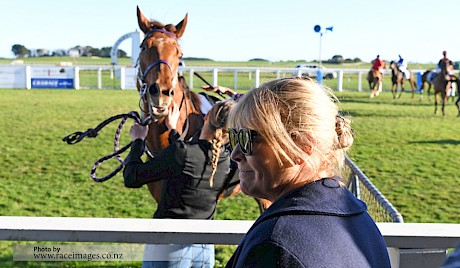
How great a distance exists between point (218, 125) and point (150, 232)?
1.26 metres

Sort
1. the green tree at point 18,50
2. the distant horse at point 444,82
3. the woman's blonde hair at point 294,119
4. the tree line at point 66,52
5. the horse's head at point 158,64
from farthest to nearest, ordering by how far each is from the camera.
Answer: the green tree at point 18,50 < the tree line at point 66,52 < the distant horse at point 444,82 < the horse's head at point 158,64 < the woman's blonde hair at point 294,119

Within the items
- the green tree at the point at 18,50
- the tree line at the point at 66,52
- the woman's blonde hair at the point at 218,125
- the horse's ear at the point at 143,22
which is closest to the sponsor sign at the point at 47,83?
the horse's ear at the point at 143,22

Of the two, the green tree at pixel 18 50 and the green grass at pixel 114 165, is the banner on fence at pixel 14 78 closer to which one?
the green grass at pixel 114 165

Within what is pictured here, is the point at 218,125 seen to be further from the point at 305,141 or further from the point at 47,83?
the point at 47,83

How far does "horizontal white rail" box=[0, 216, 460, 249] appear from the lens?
1811 millimetres

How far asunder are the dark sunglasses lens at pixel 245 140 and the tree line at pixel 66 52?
299 ft

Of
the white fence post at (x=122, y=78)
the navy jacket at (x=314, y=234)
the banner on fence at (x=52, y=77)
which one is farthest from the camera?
the white fence post at (x=122, y=78)

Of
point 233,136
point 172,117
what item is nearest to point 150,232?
point 233,136

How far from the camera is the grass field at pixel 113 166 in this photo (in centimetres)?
675

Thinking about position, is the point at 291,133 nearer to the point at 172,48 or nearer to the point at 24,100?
the point at 172,48

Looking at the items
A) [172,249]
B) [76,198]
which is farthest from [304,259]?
[76,198]

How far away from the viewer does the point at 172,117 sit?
410 cm

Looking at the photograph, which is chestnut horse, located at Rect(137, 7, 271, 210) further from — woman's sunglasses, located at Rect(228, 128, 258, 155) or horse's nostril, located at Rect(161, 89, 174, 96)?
woman's sunglasses, located at Rect(228, 128, 258, 155)

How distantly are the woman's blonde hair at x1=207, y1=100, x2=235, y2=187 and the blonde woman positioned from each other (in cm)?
137
